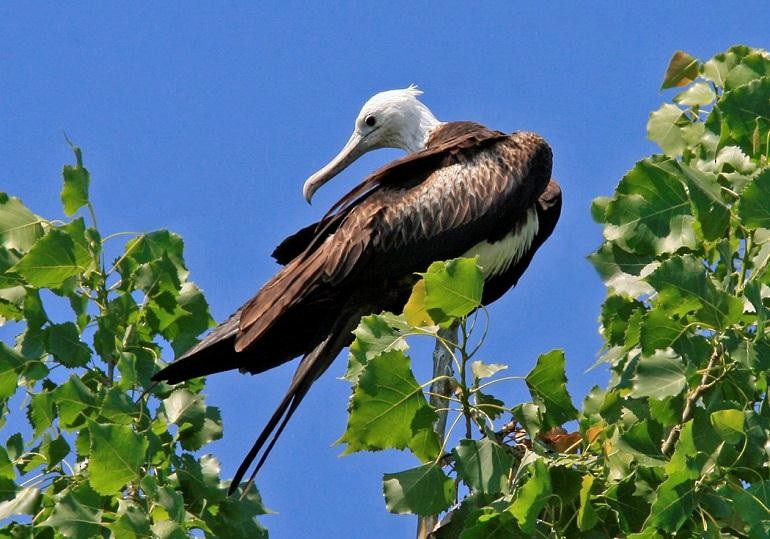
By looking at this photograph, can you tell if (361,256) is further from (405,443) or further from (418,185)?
(405,443)

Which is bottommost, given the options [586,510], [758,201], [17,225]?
[586,510]

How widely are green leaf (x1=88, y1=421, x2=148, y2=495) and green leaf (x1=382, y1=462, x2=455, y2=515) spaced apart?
2.48 feet

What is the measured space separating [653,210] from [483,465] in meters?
0.95

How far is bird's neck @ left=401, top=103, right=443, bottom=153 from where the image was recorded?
806cm

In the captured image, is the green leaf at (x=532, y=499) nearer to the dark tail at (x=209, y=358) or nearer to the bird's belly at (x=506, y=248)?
the dark tail at (x=209, y=358)

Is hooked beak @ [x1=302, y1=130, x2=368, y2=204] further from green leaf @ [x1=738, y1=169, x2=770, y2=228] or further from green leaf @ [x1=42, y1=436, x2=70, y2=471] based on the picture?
green leaf @ [x1=738, y1=169, x2=770, y2=228]

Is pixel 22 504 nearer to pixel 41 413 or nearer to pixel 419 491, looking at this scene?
pixel 41 413

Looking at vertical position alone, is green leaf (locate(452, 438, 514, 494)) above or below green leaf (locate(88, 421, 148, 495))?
below

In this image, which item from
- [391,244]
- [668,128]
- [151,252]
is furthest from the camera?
[391,244]

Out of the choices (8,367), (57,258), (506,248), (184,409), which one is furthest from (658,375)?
(506,248)

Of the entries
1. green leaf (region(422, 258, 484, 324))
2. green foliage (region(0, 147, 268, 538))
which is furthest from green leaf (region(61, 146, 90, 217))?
green leaf (region(422, 258, 484, 324))

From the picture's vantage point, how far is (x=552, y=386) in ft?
15.1

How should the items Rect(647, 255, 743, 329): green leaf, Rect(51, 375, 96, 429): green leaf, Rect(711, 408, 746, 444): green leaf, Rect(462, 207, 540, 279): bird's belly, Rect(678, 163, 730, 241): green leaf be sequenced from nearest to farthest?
Rect(711, 408, 746, 444): green leaf, Rect(647, 255, 743, 329): green leaf, Rect(678, 163, 730, 241): green leaf, Rect(51, 375, 96, 429): green leaf, Rect(462, 207, 540, 279): bird's belly

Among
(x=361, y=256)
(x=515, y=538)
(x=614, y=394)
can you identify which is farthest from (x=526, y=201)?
(x=515, y=538)
